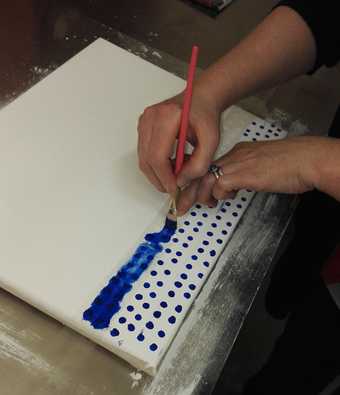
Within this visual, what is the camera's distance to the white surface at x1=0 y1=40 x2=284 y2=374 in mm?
594

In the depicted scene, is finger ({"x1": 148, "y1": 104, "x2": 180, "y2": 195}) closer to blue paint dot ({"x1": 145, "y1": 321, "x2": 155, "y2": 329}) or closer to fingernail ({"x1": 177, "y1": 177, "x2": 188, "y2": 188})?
fingernail ({"x1": 177, "y1": 177, "x2": 188, "y2": 188})

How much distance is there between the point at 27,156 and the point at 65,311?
26 centimetres

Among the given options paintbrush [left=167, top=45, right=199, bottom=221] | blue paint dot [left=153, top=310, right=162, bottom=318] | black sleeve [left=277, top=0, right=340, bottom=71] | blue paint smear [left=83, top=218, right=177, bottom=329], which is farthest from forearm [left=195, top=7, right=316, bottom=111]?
blue paint dot [left=153, top=310, right=162, bottom=318]

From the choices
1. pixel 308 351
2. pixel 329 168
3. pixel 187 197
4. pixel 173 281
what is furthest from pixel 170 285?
pixel 308 351

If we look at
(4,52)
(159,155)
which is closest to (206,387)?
(159,155)

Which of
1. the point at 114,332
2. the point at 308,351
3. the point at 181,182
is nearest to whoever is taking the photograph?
the point at 114,332

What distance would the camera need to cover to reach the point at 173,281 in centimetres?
64


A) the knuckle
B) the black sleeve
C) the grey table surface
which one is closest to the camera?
the grey table surface

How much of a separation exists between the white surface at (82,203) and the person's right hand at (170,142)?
63mm

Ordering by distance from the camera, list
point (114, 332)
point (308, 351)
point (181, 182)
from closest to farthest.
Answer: point (114, 332)
point (181, 182)
point (308, 351)

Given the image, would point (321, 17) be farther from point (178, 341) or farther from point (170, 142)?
point (178, 341)

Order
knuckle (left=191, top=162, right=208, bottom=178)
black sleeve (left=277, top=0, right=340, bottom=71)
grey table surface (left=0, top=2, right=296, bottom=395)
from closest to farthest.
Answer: grey table surface (left=0, top=2, right=296, bottom=395), knuckle (left=191, top=162, right=208, bottom=178), black sleeve (left=277, top=0, right=340, bottom=71)

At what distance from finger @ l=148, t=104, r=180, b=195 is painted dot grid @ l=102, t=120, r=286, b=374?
81mm

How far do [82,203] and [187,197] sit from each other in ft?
0.50
